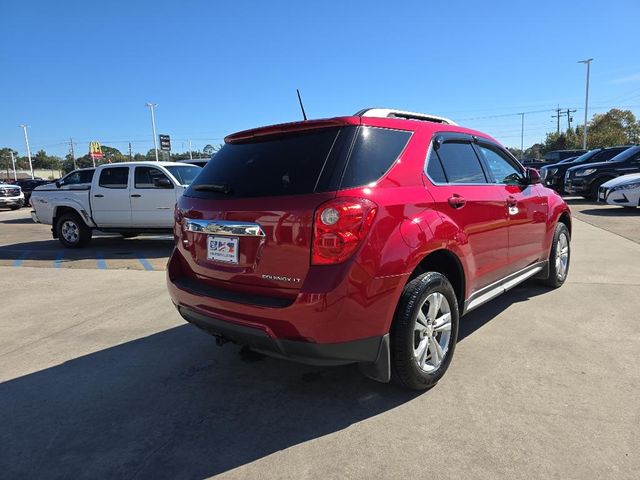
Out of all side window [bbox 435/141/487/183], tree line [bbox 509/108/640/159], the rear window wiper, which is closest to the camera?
the rear window wiper

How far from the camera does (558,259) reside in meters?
5.27

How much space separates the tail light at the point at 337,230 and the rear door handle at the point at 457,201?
0.97 meters

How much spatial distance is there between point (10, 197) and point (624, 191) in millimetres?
25727

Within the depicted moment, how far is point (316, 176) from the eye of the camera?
2.66 m

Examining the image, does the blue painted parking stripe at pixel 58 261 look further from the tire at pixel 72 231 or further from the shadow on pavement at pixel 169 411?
the shadow on pavement at pixel 169 411

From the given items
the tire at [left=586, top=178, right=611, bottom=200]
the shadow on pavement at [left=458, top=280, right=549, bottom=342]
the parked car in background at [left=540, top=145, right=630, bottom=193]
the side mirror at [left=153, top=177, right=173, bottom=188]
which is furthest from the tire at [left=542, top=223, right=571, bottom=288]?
the parked car in background at [left=540, top=145, right=630, bottom=193]

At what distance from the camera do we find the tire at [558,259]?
202 inches

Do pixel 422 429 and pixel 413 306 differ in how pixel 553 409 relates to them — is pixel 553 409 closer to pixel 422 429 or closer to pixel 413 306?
pixel 422 429

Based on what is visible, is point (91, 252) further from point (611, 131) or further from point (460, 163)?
point (611, 131)

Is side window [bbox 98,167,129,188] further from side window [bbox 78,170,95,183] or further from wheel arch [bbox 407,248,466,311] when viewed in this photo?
wheel arch [bbox 407,248,466,311]

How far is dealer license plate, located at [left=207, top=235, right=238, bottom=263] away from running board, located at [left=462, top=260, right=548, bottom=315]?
177 centimetres

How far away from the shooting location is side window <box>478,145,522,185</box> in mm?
4078

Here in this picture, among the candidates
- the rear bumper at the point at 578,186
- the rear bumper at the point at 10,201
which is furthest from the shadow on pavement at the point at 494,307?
the rear bumper at the point at 10,201

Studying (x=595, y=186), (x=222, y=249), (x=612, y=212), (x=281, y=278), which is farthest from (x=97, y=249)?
(x=595, y=186)
